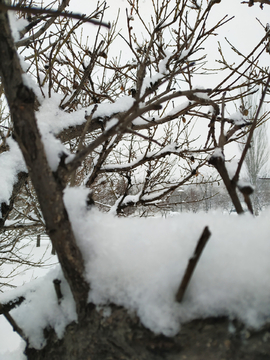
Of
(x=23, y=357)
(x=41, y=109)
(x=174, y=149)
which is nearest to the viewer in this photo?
(x=23, y=357)

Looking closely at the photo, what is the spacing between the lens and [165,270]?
46 centimetres

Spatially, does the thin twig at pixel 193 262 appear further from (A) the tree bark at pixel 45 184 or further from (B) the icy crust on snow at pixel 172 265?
(A) the tree bark at pixel 45 184

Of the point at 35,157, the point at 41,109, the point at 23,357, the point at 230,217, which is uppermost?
the point at 41,109

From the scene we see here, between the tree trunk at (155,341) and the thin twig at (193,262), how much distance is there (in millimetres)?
79

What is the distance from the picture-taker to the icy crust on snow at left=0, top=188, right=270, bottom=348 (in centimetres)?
42

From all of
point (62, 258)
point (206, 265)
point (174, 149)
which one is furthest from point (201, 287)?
point (174, 149)

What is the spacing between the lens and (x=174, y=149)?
212 cm

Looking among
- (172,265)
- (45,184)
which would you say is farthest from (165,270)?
(45,184)

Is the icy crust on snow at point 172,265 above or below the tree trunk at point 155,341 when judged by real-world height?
above

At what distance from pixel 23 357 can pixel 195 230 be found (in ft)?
2.53

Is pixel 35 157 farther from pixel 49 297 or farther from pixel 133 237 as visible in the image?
pixel 49 297

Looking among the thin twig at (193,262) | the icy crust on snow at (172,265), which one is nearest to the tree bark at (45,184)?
the icy crust on snow at (172,265)

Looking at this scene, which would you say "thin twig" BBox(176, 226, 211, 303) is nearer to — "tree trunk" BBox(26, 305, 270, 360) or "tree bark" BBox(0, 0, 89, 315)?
"tree trunk" BBox(26, 305, 270, 360)

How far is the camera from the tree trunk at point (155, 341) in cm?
39
